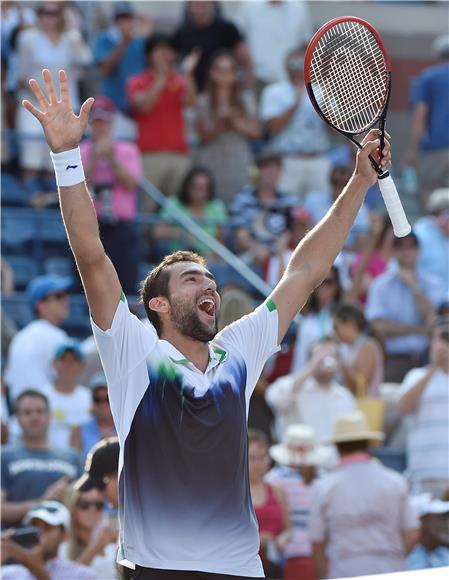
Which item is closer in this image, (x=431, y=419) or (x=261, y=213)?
(x=431, y=419)

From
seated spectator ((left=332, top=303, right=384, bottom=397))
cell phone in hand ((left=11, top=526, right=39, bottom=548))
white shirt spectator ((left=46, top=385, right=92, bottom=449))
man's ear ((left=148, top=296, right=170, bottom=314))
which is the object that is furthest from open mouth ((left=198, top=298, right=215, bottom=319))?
seated spectator ((left=332, top=303, right=384, bottom=397))

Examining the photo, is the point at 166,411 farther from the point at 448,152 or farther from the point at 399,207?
the point at 448,152

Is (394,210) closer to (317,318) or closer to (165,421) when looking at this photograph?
(165,421)

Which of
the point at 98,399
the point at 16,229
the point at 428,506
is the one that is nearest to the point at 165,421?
the point at 428,506

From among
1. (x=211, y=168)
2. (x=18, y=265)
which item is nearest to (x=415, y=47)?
(x=211, y=168)

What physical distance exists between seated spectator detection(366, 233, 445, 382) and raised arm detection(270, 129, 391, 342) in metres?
5.61

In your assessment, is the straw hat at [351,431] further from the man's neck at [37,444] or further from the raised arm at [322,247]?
the raised arm at [322,247]

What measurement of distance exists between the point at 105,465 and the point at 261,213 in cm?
567

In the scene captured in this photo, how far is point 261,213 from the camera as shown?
11.8 meters

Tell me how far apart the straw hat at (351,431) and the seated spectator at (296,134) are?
4.65m

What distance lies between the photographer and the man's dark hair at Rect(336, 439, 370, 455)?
8.17 metres

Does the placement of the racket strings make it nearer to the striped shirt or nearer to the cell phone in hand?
the cell phone in hand

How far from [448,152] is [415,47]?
3113 mm

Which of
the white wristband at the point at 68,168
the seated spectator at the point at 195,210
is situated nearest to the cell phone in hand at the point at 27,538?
the white wristband at the point at 68,168
